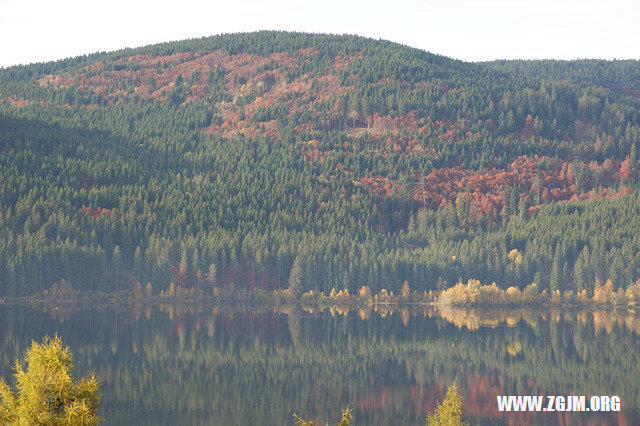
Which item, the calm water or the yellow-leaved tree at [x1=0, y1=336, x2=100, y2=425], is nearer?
the yellow-leaved tree at [x1=0, y1=336, x2=100, y2=425]

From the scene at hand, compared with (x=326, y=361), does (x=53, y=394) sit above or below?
above

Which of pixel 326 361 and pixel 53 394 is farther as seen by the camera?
pixel 326 361

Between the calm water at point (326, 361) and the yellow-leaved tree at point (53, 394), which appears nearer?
the yellow-leaved tree at point (53, 394)

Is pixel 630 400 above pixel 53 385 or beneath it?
beneath

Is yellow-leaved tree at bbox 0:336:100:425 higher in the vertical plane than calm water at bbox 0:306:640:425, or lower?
higher

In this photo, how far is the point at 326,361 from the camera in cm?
12912

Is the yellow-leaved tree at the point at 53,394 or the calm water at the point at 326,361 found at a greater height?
the yellow-leaved tree at the point at 53,394

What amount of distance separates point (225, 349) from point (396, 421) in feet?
158

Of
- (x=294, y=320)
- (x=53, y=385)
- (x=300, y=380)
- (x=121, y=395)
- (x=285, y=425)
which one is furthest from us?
(x=294, y=320)

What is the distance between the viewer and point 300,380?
113250 mm

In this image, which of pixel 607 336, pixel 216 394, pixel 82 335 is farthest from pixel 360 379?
pixel 607 336

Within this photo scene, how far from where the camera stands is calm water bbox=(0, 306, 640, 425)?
96.2 m

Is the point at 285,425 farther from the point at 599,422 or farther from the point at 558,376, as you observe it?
the point at 558,376

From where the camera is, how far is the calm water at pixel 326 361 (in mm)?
96250
